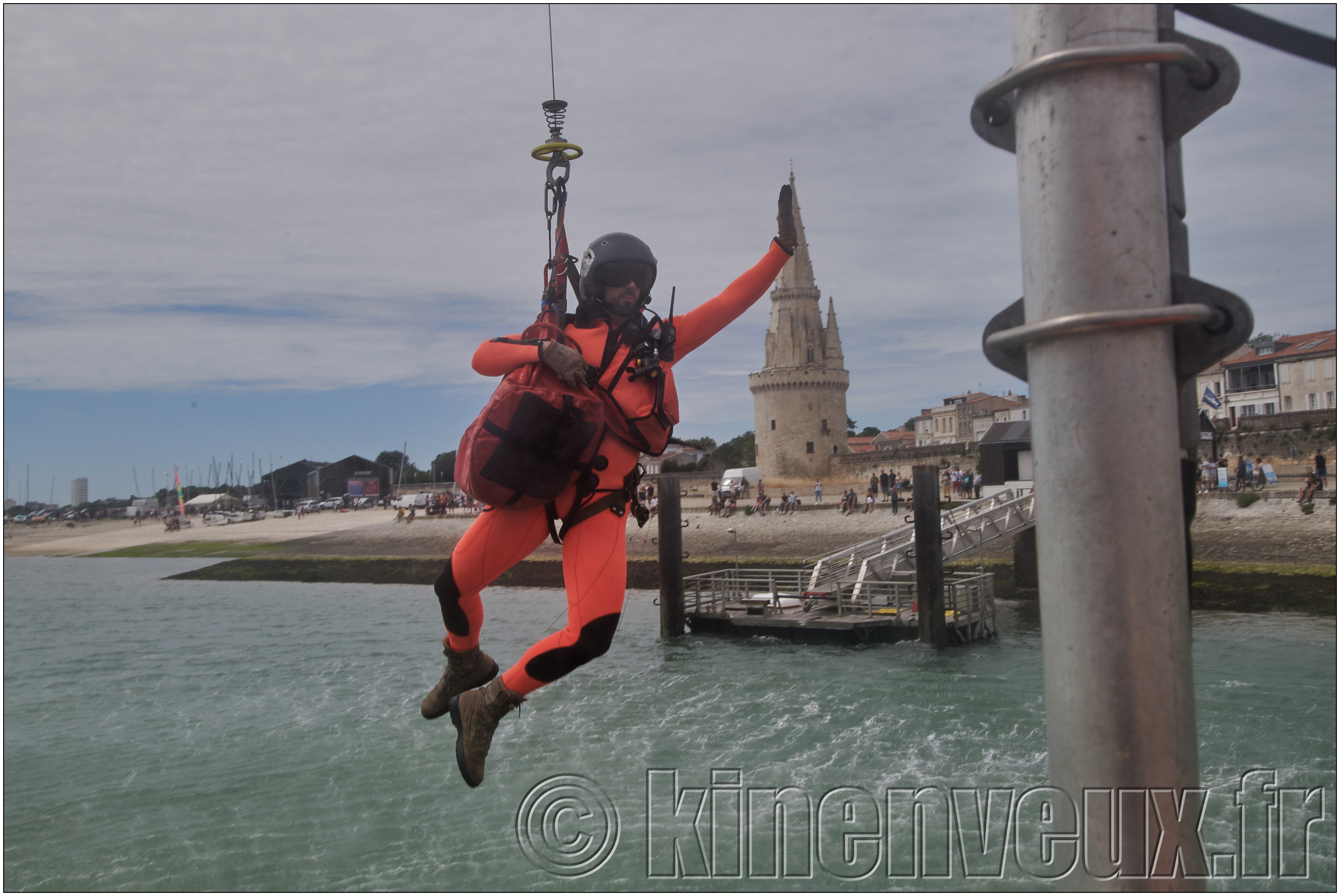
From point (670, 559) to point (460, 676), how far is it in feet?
48.9

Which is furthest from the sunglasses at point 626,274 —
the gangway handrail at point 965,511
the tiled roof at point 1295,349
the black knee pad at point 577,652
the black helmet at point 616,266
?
the tiled roof at point 1295,349

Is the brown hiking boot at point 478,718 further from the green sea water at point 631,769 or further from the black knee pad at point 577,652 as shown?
the green sea water at point 631,769

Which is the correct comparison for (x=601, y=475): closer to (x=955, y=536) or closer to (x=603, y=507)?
(x=603, y=507)

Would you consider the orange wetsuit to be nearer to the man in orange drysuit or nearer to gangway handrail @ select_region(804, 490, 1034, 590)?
the man in orange drysuit

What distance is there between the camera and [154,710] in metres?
16.7

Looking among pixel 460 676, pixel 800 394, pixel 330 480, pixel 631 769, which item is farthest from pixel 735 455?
pixel 460 676

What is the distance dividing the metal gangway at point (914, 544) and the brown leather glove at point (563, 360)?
1493 centimetres

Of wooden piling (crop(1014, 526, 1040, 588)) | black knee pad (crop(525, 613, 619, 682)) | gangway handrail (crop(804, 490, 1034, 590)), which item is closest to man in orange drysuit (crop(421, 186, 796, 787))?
black knee pad (crop(525, 613, 619, 682))

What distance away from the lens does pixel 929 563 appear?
51.9 feet

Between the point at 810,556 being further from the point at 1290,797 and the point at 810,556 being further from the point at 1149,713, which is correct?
the point at 1149,713

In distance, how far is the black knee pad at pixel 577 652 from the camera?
8.38ft

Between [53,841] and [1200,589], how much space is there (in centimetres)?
1954

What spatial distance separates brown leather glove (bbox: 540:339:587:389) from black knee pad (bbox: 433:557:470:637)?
66 cm

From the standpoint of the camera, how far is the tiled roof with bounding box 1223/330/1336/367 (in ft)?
131
